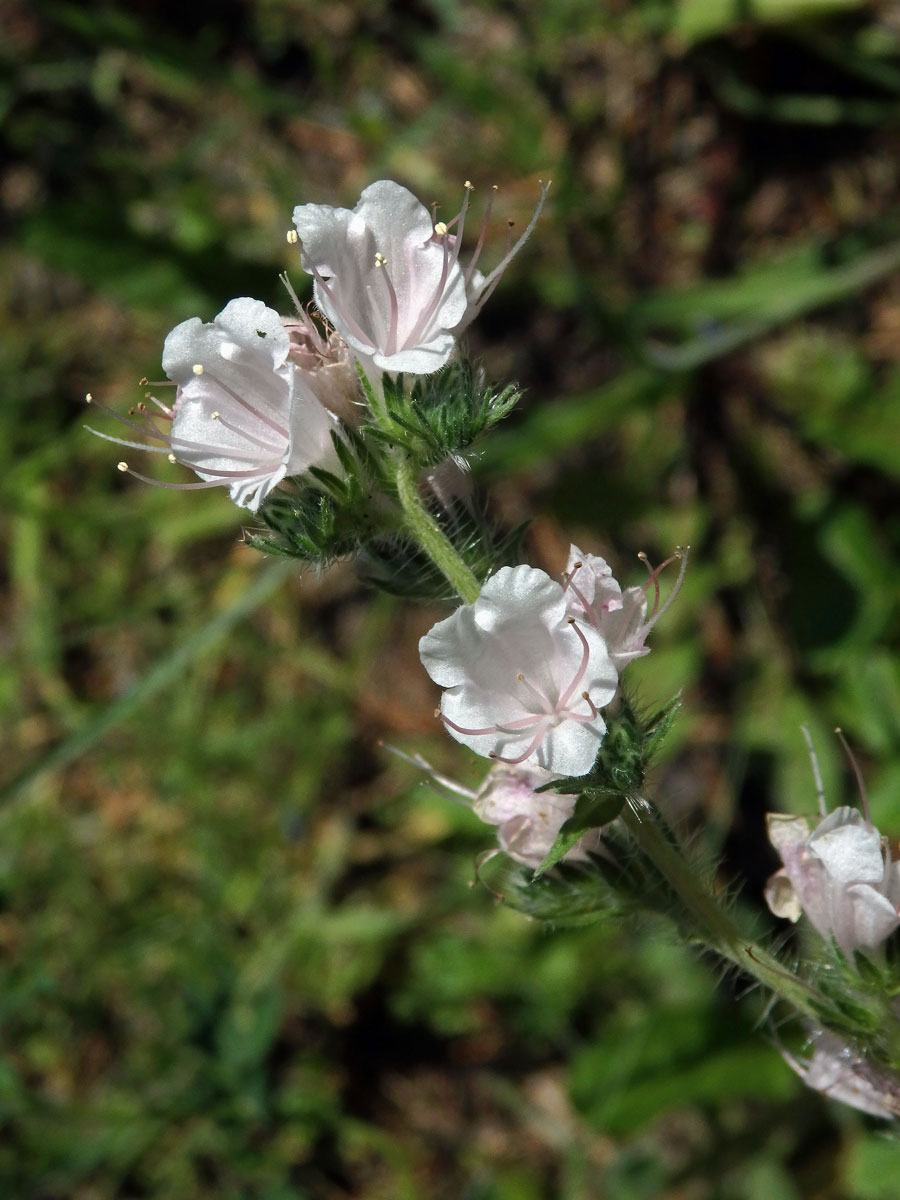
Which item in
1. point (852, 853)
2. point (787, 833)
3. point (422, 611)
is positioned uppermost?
point (852, 853)

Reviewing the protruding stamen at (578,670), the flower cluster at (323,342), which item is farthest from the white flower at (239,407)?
the protruding stamen at (578,670)

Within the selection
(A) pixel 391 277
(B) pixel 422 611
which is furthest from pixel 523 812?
(B) pixel 422 611

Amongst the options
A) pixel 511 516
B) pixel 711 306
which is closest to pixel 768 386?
pixel 711 306

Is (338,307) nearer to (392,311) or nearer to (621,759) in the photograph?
(392,311)

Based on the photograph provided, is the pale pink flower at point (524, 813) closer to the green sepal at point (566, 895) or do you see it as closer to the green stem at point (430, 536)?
the green sepal at point (566, 895)

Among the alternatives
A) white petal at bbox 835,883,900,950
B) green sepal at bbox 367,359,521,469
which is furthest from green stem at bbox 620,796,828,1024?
green sepal at bbox 367,359,521,469

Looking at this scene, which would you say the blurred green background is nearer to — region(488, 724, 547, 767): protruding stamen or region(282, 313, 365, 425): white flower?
region(282, 313, 365, 425): white flower

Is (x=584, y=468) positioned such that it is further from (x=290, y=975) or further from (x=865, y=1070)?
(x=865, y=1070)
